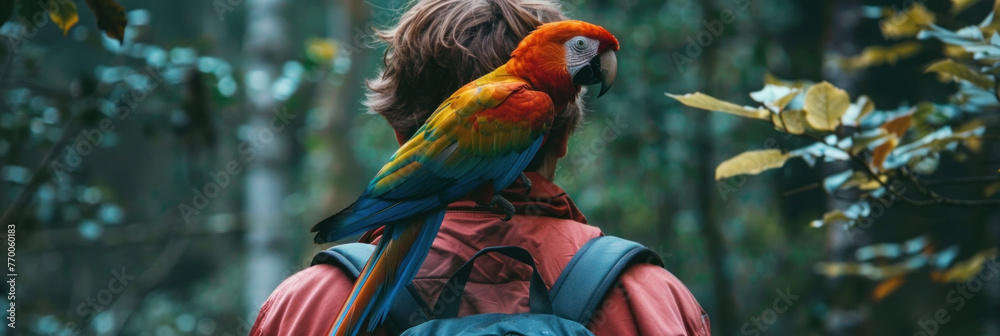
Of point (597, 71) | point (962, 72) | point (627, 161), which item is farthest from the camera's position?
point (627, 161)

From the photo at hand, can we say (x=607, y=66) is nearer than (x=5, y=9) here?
No

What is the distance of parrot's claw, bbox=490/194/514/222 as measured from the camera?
131cm

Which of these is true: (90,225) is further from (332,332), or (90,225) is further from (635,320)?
(635,320)

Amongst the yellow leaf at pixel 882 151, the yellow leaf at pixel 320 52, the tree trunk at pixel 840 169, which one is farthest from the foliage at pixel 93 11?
the tree trunk at pixel 840 169

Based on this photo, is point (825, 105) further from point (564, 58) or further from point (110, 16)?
point (110, 16)

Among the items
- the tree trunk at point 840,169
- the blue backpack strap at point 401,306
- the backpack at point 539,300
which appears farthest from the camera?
the tree trunk at point 840,169

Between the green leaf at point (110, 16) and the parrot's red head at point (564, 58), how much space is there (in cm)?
78

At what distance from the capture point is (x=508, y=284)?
125 cm

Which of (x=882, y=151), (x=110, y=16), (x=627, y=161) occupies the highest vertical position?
(x=110, y=16)

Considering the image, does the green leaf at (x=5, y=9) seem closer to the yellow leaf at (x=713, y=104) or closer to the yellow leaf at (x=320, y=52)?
the yellow leaf at (x=713, y=104)

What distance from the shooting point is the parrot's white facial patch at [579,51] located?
1455 millimetres

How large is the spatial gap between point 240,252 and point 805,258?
8493mm

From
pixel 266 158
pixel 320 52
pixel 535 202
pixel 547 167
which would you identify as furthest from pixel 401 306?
pixel 266 158

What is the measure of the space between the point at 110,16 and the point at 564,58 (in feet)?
2.97
